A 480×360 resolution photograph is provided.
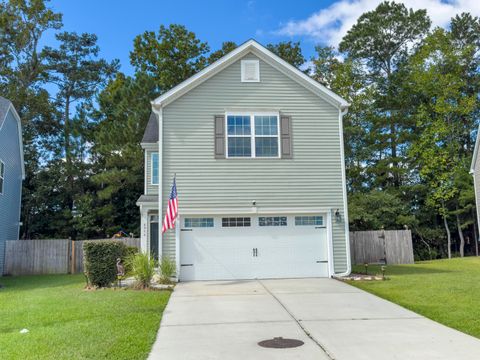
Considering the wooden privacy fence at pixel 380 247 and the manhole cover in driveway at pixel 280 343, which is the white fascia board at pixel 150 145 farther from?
the manhole cover in driveway at pixel 280 343

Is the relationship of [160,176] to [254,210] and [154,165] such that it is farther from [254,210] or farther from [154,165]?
[154,165]

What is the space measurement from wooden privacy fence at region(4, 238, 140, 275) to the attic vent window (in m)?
9.95

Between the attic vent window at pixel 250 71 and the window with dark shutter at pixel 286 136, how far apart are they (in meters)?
1.60

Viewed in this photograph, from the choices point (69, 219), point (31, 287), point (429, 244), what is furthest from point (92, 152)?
point (429, 244)

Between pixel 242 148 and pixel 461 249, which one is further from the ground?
pixel 242 148

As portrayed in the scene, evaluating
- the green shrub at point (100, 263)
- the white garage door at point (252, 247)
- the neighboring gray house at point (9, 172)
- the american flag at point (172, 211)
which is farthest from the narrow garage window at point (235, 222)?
the neighboring gray house at point (9, 172)

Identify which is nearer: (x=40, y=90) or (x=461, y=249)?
(x=461, y=249)

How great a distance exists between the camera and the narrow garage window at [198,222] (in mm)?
13420

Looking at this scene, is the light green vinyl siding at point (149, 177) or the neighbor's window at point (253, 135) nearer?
the neighbor's window at point (253, 135)

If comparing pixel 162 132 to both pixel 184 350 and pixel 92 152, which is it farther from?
pixel 92 152

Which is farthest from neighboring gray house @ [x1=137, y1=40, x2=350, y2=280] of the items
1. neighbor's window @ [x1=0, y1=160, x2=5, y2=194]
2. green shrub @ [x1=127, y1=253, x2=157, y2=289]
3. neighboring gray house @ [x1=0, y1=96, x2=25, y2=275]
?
neighboring gray house @ [x1=0, y1=96, x2=25, y2=275]

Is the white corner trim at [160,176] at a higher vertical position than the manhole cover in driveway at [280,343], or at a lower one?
higher

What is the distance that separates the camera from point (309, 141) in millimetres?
14094

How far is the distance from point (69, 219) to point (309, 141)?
1760 cm
